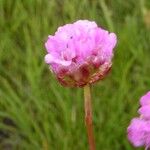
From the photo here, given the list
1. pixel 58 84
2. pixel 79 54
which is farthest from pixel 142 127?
pixel 58 84

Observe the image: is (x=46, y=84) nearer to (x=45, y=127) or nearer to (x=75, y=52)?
(x=45, y=127)

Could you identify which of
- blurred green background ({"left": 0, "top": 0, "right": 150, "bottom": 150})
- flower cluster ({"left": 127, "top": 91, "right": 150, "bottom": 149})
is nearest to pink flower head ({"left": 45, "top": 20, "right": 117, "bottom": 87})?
flower cluster ({"left": 127, "top": 91, "right": 150, "bottom": 149})

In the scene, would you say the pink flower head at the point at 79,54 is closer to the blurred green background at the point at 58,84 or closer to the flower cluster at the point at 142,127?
the flower cluster at the point at 142,127

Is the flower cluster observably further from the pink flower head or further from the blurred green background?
the blurred green background

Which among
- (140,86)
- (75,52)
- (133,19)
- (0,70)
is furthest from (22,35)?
(75,52)

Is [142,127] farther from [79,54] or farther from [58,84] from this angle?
[58,84]
